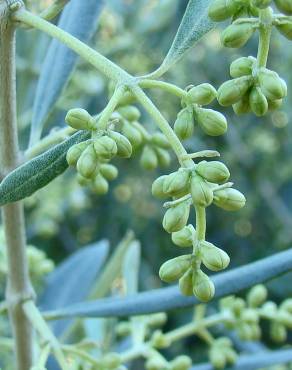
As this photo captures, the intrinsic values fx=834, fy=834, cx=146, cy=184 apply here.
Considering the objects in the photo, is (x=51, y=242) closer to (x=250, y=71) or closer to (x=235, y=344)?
(x=235, y=344)

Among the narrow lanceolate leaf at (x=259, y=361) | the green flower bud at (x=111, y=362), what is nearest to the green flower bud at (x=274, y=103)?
the green flower bud at (x=111, y=362)

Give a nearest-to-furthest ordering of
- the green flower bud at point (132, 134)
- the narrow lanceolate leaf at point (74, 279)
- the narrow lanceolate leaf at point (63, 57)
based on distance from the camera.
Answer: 1. the green flower bud at point (132, 134)
2. the narrow lanceolate leaf at point (63, 57)
3. the narrow lanceolate leaf at point (74, 279)

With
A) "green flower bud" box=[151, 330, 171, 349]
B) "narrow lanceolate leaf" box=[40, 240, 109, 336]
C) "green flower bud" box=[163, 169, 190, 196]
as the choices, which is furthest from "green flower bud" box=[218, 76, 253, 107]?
"narrow lanceolate leaf" box=[40, 240, 109, 336]

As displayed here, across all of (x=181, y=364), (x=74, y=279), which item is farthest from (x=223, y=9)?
(x=74, y=279)

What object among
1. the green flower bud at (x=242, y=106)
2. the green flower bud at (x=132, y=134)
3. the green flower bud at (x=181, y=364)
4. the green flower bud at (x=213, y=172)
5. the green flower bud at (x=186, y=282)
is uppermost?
the green flower bud at (x=242, y=106)

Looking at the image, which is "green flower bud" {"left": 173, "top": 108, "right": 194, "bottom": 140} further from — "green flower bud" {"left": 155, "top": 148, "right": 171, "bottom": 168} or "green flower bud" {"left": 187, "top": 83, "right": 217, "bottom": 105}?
"green flower bud" {"left": 155, "top": 148, "right": 171, "bottom": 168}

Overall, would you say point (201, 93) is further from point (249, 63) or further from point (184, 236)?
point (184, 236)

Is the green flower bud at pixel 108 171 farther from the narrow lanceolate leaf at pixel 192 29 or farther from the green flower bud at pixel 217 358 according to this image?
the green flower bud at pixel 217 358
